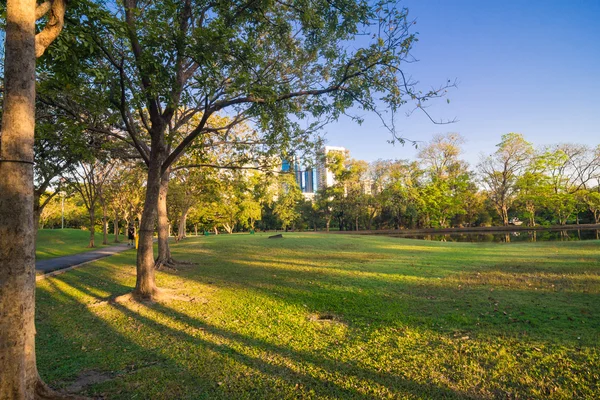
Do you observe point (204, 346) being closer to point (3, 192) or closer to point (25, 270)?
point (25, 270)

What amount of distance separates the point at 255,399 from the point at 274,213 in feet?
179

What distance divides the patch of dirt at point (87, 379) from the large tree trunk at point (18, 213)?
367 mm

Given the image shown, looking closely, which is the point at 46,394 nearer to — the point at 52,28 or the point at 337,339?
the point at 337,339

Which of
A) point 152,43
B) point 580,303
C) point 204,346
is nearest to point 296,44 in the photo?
point 152,43

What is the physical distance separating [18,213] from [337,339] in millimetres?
3872

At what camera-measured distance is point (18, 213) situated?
9.35 ft

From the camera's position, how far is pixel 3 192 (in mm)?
2795

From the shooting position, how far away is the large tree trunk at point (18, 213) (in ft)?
9.05

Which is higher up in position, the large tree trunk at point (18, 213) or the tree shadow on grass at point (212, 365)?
the large tree trunk at point (18, 213)

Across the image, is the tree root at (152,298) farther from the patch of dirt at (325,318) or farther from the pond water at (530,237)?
the pond water at (530,237)

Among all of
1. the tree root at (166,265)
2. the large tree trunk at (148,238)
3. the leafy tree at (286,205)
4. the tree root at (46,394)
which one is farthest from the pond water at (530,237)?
the tree root at (46,394)

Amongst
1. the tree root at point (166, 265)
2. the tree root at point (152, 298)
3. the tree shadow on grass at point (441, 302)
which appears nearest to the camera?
the tree shadow on grass at point (441, 302)

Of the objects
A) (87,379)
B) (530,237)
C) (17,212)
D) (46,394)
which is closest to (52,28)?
(17,212)

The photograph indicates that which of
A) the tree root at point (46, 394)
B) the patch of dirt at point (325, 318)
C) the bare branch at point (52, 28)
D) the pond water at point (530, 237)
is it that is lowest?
the pond water at point (530, 237)
